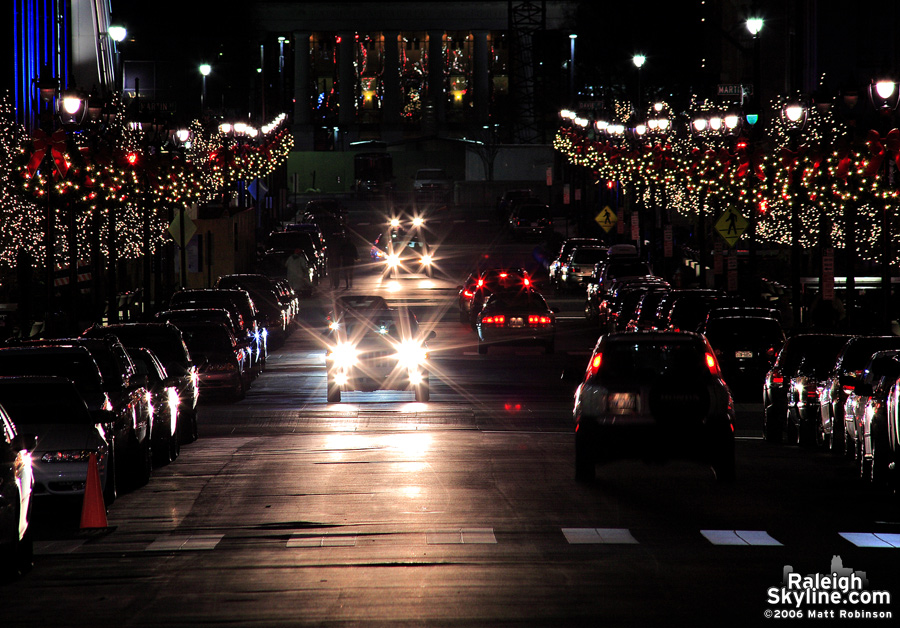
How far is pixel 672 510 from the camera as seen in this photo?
14406 mm

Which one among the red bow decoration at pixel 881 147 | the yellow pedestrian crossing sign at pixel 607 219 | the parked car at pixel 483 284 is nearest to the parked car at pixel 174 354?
the red bow decoration at pixel 881 147

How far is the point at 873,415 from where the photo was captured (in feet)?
51.6

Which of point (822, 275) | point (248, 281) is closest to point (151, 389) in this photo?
point (822, 275)

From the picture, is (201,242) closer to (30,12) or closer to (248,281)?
(248,281)

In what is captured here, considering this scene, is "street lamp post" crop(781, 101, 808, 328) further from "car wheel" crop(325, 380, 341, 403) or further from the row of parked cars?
the row of parked cars

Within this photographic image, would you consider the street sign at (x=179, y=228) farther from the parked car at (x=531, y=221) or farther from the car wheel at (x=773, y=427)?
the parked car at (x=531, y=221)

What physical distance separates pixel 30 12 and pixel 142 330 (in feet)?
167

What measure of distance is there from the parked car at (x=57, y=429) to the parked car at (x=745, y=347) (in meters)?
15.0

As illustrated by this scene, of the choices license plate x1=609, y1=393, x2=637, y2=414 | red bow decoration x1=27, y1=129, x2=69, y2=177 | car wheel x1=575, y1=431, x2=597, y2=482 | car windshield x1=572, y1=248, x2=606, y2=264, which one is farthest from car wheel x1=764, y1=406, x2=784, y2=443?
car windshield x1=572, y1=248, x2=606, y2=264

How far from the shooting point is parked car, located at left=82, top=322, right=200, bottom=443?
69.0 feet

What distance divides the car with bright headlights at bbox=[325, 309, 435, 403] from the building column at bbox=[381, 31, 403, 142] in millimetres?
105690

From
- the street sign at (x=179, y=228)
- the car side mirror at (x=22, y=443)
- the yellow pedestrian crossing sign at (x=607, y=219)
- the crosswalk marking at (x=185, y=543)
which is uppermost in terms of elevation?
the yellow pedestrian crossing sign at (x=607, y=219)

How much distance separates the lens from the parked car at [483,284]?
143 feet

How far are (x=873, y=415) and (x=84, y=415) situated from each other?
7.87 meters
